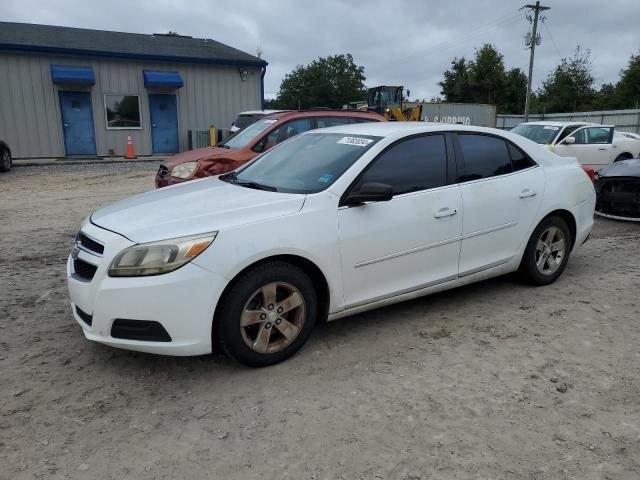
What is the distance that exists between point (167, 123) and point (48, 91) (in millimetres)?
4236

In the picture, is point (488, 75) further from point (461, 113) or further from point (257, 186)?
point (257, 186)

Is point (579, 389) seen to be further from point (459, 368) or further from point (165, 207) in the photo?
point (165, 207)

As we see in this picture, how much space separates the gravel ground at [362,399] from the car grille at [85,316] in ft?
1.19

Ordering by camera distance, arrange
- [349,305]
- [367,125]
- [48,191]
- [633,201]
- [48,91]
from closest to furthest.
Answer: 1. [349,305]
2. [367,125]
3. [633,201]
4. [48,191]
5. [48,91]

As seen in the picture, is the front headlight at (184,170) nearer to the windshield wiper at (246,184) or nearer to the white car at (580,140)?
the windshield wiper at (246,184)

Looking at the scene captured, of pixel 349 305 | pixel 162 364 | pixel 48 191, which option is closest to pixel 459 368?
pixel 349 305

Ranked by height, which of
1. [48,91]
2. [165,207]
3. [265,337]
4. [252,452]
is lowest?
[252,452]

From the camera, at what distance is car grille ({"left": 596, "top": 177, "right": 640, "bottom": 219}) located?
24.1ft

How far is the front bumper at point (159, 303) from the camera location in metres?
3.04

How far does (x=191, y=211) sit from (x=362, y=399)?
1.59 metres

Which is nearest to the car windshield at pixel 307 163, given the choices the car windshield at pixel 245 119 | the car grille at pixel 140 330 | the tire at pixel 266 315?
the tire at pixel 266 315

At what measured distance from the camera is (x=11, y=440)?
8.96 ft

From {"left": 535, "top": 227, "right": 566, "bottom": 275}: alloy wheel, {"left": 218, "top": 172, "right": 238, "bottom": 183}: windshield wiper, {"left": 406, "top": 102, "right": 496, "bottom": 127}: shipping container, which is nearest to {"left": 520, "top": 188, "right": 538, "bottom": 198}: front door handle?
{"left": 535, "top": 227, "right": 566, "bottom": 275}: alloy wheel

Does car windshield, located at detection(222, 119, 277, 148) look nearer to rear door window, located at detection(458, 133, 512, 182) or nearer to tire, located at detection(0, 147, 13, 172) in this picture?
rear door window, located at detection(458, 133, 512, 182)
